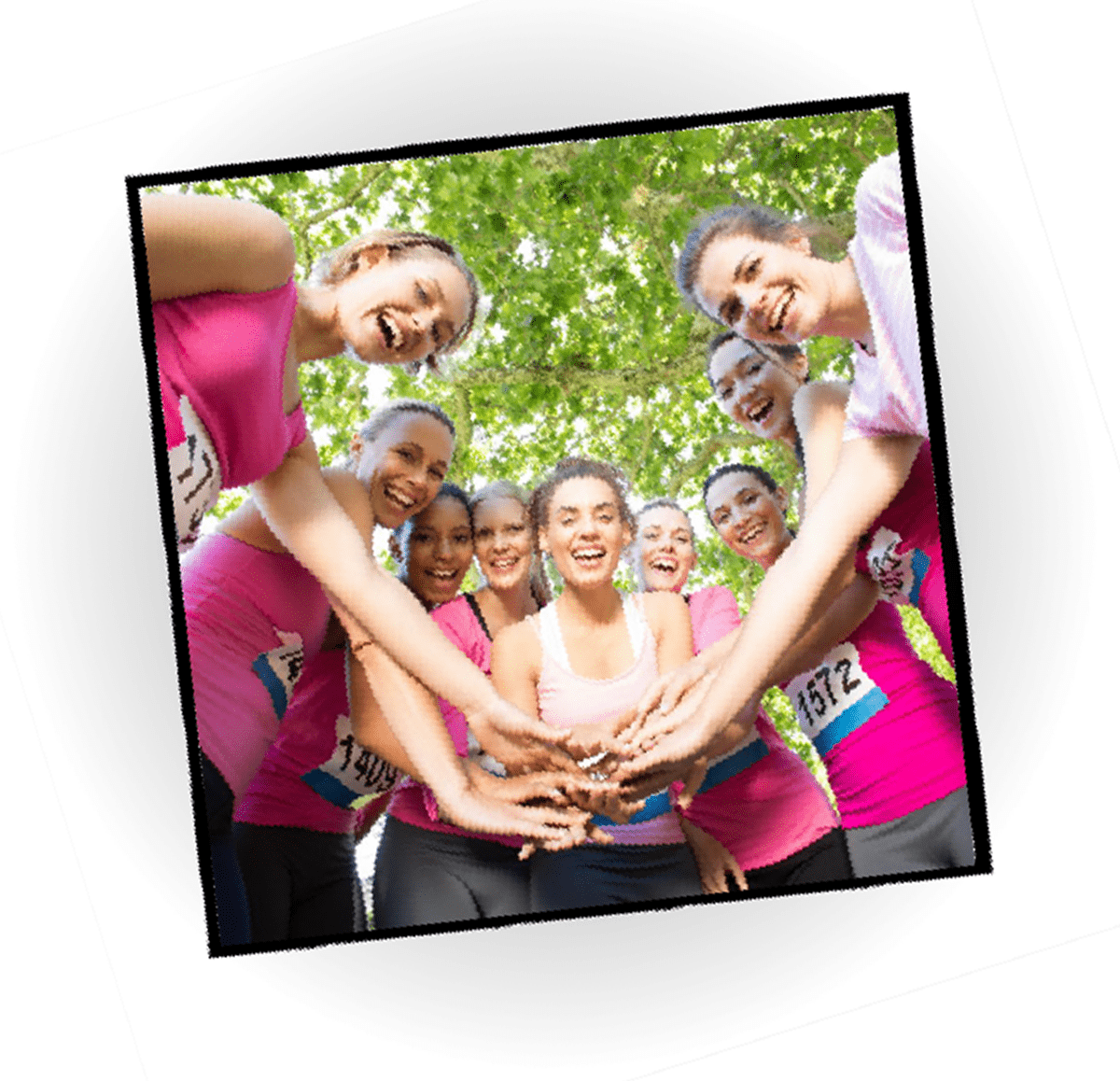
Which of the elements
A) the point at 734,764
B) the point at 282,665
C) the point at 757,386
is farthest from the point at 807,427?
the point at 282,665

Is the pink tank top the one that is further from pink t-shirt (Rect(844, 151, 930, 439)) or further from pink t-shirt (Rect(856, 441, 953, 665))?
pink t-shirt (Rect(844, 151, 930, 439))

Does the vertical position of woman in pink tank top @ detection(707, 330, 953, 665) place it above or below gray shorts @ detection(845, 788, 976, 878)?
above

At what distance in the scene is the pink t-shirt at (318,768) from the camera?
232 cm

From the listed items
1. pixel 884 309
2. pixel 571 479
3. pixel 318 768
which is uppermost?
pixel 884 309

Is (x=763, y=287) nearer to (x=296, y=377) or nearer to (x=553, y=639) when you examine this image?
(x=553, y=639)

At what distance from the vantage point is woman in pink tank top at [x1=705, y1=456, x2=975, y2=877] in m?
2.31

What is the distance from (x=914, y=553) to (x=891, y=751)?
403 mm

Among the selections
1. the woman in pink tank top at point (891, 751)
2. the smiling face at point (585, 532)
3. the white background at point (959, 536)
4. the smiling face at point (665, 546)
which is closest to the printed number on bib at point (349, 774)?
the white background at point (959, 536)

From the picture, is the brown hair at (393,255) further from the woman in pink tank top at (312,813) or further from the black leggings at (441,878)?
the black leggings at (441,878)

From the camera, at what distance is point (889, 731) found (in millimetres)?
2324

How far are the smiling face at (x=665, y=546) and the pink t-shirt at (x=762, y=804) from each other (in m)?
0.32

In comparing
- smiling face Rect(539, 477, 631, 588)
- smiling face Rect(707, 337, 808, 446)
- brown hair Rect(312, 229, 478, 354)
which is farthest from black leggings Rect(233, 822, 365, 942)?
smiling face Rect(707, 337, 808, 446)
